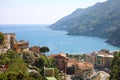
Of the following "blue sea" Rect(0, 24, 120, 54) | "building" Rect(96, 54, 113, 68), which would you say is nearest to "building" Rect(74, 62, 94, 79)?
"building" Rect(96, 54, 113, 68)

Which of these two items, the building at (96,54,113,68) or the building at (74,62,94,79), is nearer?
the building at (74,62,94,79)

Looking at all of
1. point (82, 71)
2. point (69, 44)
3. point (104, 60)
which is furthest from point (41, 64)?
point (69, 44)

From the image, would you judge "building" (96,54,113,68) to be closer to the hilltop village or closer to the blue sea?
the hilltop village

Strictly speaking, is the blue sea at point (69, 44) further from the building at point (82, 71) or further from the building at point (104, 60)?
the building at point (82, 71)

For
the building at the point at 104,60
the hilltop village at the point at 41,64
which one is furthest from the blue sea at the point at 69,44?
the hilltop village at the point at 41,64

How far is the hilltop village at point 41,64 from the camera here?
20.4 metres

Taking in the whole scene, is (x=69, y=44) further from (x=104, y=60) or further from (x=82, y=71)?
(x=82, y=71)

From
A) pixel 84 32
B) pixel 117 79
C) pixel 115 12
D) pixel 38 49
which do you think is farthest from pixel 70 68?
pixel 115 12

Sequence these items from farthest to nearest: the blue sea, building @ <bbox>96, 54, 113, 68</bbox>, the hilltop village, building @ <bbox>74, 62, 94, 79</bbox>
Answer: the blue sea
building @ <bbox>96, 54, 113, 68</bbox>
building @ <bbox>74, 62, 94, 79</bbox>
the hilltop village

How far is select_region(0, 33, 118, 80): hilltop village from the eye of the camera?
20.4 meters

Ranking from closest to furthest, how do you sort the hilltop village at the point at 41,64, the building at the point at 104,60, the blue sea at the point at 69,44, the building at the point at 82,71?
the hilltop village at the point at 41,64, the building at the point at 82,71, the building at the point at 104,60, the blue sea at the point at 69,44

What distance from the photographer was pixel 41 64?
28078 mm

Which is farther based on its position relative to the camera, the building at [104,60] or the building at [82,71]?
the building at [104,60]

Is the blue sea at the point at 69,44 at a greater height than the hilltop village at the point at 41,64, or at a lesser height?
lesser
